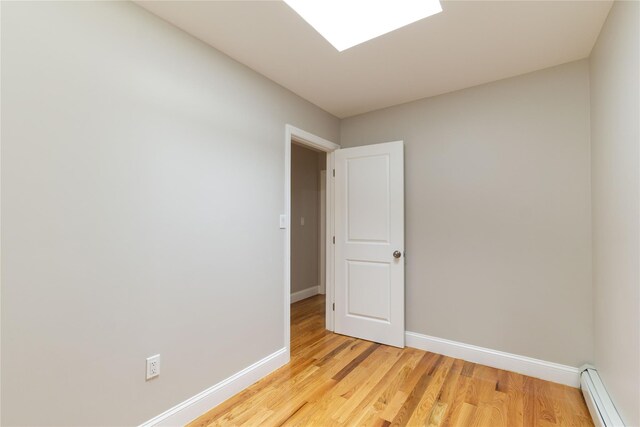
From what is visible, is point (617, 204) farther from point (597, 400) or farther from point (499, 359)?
point (499, 359)

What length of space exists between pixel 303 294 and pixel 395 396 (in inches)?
105

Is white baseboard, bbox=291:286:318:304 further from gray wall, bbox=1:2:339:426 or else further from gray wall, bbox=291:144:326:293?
gray wall, bbox=1:2:339:426

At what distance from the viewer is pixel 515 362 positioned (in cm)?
234

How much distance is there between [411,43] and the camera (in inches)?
76.5

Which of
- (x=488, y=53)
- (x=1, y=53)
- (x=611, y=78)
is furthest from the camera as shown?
(x=488, y=53)

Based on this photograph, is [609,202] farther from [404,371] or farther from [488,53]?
[404,371]

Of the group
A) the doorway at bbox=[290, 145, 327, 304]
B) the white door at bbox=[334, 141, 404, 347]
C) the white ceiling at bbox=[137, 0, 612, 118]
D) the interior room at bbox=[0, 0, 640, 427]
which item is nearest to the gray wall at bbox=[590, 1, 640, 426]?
the interior room at bbox=[0, 0, 640, 427]

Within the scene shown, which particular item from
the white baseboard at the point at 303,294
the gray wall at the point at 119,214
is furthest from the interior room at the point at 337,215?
the white baseboard at the point at 303,294

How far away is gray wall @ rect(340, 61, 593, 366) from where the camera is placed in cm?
216

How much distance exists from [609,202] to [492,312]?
3.91ft

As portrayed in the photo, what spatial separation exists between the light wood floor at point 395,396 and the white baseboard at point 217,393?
4 cm

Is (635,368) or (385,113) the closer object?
(635,368)

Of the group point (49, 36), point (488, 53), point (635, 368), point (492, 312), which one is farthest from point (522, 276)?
point (49, 36)

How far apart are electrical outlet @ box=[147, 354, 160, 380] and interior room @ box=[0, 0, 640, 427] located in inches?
0.8
